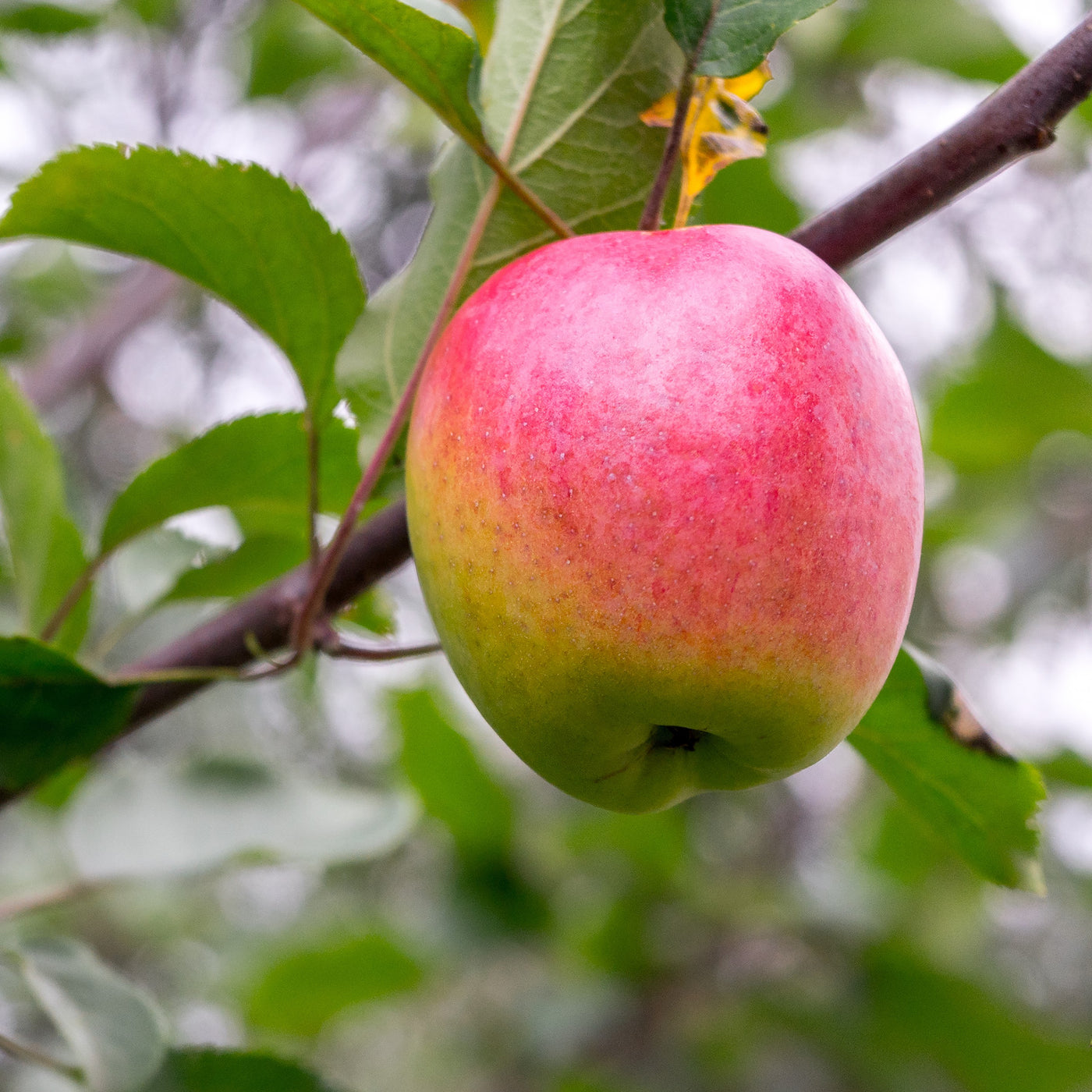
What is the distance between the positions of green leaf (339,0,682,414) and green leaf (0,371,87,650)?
0.91ft

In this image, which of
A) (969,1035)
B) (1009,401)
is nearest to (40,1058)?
(969,1035)

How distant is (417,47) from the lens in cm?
49

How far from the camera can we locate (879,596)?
44 centimetres

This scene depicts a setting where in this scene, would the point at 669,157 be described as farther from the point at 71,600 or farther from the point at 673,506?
the point at 71,600

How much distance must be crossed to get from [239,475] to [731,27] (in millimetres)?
400

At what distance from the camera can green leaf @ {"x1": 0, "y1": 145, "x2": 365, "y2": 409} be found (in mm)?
555

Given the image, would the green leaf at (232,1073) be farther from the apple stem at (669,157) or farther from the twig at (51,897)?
the apple stem at (669,157)

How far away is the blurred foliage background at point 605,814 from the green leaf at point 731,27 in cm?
45

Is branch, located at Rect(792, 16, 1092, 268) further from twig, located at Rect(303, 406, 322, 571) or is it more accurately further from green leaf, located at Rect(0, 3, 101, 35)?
green leaf, located at Rect(0, 3, 101, 35)

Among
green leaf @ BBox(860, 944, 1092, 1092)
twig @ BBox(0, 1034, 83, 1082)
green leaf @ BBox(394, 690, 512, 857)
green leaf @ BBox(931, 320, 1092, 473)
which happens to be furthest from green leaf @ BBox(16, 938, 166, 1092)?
green leaf @ BBox(931, 320, 1092, 473)

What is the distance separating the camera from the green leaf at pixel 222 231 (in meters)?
0.56

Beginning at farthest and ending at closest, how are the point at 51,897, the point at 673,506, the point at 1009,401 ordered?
1. the point at 1009,401
2. the point at 51,897
3. the point at 673,506

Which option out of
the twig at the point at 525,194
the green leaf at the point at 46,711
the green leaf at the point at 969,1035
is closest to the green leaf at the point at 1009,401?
the green leaf at the point at 969,1035

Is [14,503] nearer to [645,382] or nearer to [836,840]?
[645,382]
